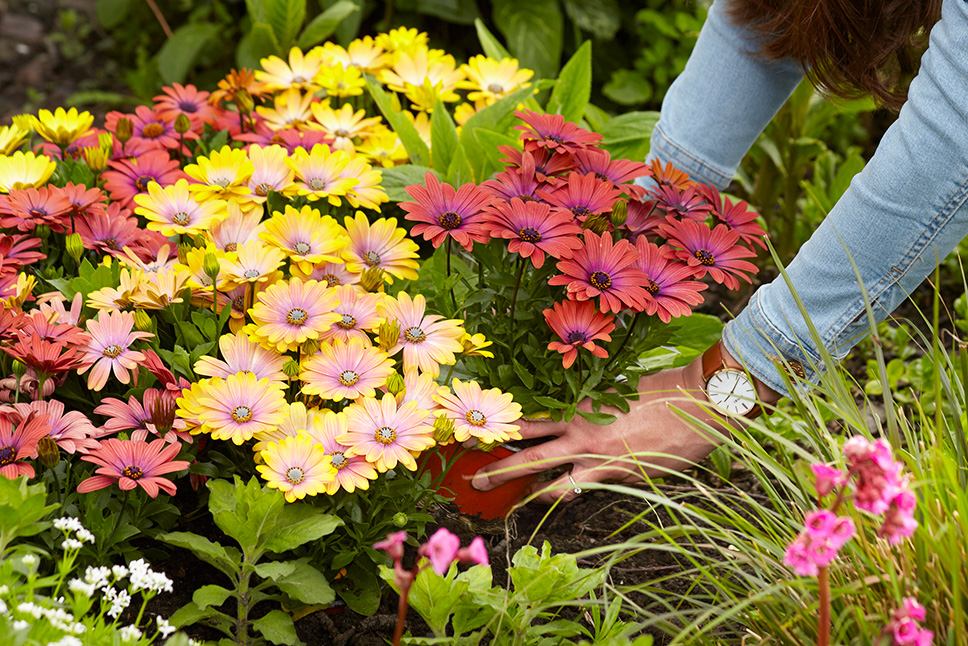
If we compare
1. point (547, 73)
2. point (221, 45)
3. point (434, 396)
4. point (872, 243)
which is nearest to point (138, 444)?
point (434, 396)

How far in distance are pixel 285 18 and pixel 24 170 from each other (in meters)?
0.95

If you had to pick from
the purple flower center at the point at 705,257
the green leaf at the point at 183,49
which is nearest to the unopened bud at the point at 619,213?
the purple flower center at the point at 705,257

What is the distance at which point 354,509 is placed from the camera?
1.07 meters

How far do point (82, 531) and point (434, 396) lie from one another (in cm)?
44

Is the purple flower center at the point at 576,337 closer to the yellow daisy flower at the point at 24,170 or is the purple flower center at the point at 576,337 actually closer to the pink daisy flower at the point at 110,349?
the pink daisy flower at the point at 110,349

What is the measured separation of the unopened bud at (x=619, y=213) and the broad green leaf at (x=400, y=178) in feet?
1.45

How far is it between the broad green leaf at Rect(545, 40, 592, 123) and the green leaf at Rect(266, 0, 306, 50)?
2.43ft

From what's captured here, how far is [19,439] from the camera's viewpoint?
0.97 metres

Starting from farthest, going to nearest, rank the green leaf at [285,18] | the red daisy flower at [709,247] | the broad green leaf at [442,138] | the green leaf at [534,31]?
the green leaf at [534,31], the green leaf at [285,18], the broad green leaf at [442,138], the red daisy flower at [709,247]

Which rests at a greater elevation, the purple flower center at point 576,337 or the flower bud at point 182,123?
the purple flower center at point 576,337

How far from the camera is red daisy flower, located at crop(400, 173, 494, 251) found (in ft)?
3.73

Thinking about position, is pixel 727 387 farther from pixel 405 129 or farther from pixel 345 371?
pixel 405 129

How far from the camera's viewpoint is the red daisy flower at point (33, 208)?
1280 millimetres

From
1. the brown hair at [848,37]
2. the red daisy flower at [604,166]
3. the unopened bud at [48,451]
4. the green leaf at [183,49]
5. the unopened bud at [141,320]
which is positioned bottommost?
the green leaf at [183,49]
